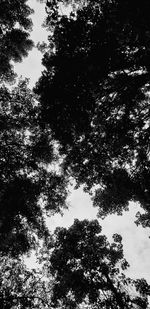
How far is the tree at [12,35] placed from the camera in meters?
18.7

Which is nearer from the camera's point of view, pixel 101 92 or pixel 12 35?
pixel 101 92

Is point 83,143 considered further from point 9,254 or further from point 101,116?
point 9,254

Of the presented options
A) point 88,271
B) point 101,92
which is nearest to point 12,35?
point 101,92

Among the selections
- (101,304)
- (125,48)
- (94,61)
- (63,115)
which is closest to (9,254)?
(101,304)

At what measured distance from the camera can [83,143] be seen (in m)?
16.4

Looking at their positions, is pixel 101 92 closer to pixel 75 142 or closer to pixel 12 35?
pixel 75 142

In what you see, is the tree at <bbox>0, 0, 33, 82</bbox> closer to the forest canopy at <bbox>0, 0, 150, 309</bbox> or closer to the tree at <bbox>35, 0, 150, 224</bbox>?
the forest canopy at <bbox>0, 0, 150, 309</bbox>

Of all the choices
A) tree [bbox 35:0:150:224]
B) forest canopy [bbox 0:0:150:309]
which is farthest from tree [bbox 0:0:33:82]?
tree [bbox 35:0:150:224]

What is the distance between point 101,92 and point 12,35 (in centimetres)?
824

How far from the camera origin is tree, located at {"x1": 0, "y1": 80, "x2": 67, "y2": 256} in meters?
17.3

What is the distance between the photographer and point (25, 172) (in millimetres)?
18156

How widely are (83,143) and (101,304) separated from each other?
10634 mm

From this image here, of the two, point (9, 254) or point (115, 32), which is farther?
point (9, 254)

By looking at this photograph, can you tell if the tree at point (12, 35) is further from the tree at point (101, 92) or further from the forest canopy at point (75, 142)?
the tree at point (101, 92)
